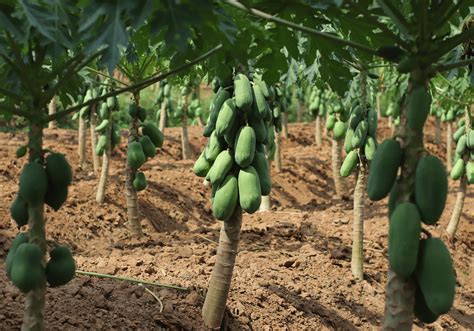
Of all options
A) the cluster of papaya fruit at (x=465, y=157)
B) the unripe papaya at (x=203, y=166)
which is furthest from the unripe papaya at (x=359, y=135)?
the cluster of papaya fruit at (x=465, y=157)

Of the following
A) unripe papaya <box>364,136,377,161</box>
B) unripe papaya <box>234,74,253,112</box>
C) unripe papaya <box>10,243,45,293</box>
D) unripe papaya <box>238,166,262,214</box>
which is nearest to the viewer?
unripe papaya <box>10,243,45,293</box>

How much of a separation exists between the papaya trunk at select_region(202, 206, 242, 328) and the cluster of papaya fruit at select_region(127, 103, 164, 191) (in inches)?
81.8

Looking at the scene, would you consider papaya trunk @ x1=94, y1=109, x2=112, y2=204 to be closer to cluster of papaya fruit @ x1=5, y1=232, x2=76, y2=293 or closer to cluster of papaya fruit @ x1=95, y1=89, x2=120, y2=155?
cluster of papaya fruit @ x1=95, y1=89, x2=120, y2=155

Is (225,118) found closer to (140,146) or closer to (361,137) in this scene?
(361,137)

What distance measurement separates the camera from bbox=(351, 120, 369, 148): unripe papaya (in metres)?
5.12

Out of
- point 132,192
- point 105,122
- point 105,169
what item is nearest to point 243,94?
point 132,192

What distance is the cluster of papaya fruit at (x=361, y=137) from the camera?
5.13 meters

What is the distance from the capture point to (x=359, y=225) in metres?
4.98

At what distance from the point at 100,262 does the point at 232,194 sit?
1.45 meters

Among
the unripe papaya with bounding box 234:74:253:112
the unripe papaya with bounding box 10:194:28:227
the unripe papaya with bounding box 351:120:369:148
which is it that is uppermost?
the unripe papaya with bounding box 234:74:253:112

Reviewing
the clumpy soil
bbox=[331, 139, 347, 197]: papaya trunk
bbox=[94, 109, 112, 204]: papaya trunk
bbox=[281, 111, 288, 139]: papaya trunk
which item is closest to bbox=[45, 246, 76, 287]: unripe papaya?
the clumpy soil

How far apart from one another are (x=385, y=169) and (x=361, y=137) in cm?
332

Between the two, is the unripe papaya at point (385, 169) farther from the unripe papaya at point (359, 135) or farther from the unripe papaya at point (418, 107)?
the unripe papaya at point (359, 135)

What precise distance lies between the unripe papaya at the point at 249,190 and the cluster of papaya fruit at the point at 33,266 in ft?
4.59
